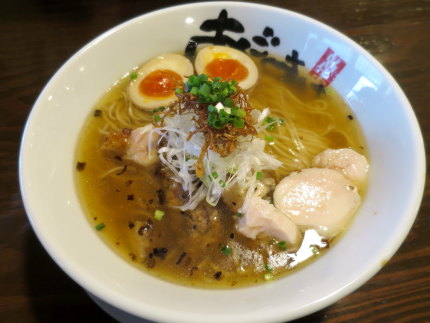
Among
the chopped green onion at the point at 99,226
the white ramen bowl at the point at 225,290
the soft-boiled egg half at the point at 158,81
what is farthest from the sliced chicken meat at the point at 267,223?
the soft-boiled egg half at the point at 158,81

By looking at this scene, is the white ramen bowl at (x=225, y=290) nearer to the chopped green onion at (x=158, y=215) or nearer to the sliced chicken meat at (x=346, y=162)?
the sliced chicken meat at (x=346, y=162)

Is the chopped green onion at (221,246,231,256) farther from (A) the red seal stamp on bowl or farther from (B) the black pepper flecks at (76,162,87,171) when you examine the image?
(A) the red seal stamp on bowl

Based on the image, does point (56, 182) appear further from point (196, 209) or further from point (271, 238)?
point (271, 238)

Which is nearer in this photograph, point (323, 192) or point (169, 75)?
point (323, 192)

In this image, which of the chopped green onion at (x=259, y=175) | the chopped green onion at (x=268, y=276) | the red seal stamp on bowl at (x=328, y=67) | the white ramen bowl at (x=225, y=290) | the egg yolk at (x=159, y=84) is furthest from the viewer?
the egg yolk at (x=159, y=84)

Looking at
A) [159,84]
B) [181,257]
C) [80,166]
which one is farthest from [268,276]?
[159,84]

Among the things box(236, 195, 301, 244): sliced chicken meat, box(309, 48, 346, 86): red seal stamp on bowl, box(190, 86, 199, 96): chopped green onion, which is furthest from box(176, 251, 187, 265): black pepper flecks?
box(309, 48, 346, 86): red seal stamp on bowl

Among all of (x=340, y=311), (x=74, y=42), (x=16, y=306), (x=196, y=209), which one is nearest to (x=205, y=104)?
(x=196, y=209)
